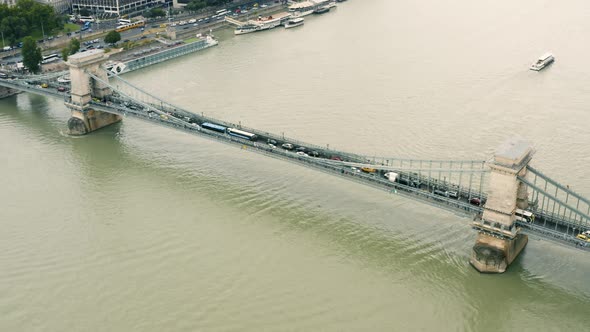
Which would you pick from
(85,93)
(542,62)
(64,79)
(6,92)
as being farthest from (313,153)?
(6,92)

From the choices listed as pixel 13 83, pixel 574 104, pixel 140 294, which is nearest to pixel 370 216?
pixel 140 294

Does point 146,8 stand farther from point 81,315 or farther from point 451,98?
point 81,315

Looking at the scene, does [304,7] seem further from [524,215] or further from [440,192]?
[524,215]

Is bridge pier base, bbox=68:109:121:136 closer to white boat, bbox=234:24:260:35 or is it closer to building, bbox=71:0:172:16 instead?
white boat, bbox=234:24:260:35

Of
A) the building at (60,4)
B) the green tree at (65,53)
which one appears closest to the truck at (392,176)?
the green tree at (65,53)

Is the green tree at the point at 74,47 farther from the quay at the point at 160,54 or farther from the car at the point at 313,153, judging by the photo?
the car at the point at 313,153

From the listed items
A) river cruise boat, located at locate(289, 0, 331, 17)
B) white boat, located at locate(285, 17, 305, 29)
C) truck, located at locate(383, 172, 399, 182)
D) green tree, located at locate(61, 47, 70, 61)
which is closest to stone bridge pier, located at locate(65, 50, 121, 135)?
green tree, located at locate(61, 47, 70, 61)
